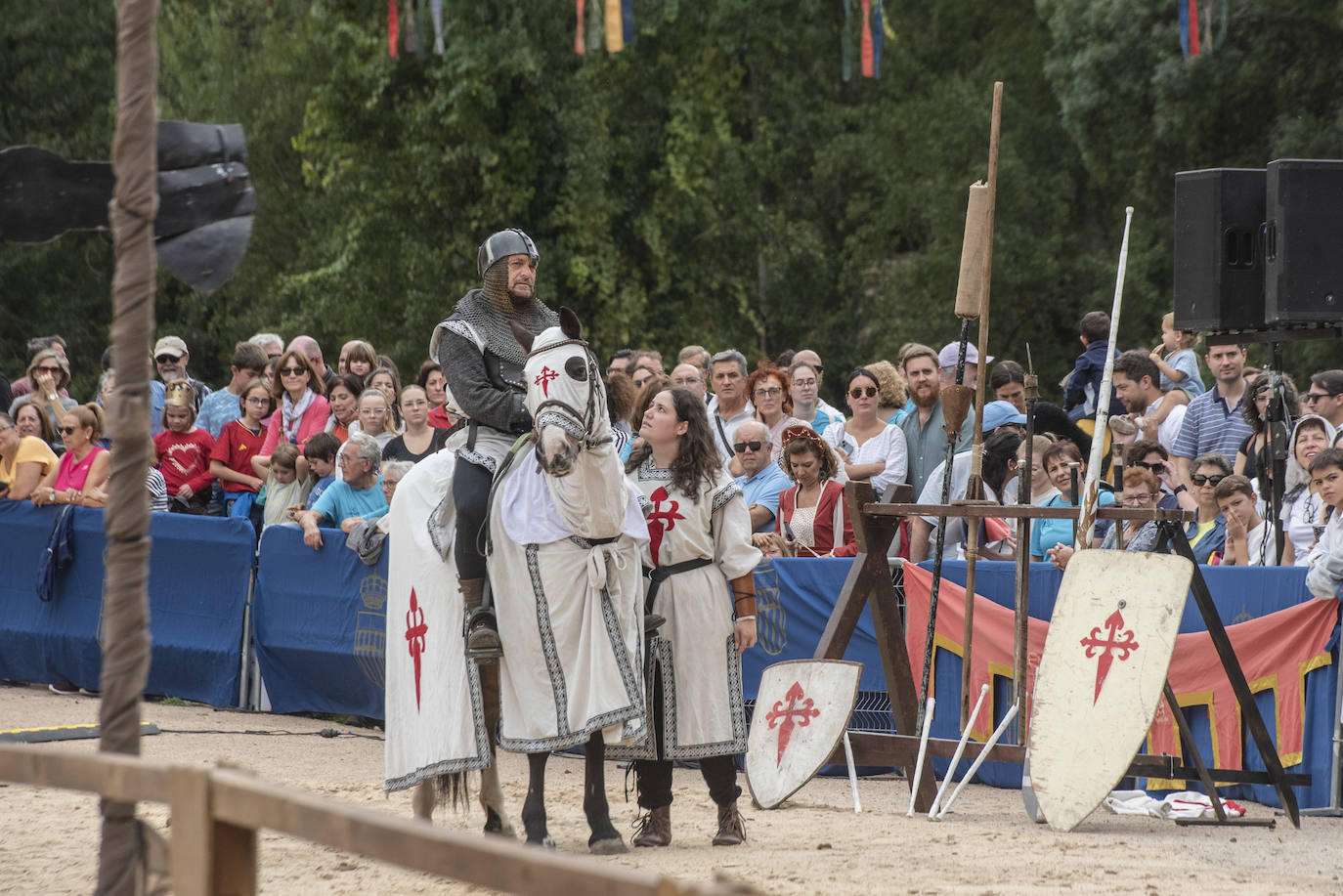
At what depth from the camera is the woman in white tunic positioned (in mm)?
6727

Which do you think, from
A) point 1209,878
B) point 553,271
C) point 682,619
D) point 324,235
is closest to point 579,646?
point 682,619

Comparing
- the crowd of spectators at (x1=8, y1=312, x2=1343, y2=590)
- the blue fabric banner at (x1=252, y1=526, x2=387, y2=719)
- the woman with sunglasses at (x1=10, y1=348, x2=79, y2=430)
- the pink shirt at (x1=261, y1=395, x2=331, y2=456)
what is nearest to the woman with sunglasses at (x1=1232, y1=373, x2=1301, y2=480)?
the crowd of spectators at (x1=8, y1=312, x2=1343, y2=590)

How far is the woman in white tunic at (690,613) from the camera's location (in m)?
6.73

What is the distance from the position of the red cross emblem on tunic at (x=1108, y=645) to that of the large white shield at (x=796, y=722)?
3.30 feet

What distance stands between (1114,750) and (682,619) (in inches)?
68.6

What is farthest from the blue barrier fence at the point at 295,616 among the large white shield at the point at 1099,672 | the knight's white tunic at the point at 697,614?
the knight's white tunic at the point at 697,614

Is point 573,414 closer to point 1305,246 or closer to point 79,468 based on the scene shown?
point 1305,246

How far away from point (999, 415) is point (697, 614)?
3.78m

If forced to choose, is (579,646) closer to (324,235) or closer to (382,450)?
(382,450)

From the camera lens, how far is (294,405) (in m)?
12.1

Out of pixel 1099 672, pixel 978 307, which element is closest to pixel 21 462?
pixel 978 307

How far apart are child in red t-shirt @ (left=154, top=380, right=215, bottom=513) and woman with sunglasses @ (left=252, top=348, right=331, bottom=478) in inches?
16.3

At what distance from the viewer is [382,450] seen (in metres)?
10.6

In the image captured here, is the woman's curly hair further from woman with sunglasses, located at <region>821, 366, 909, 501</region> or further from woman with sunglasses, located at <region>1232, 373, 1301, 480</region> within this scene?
woman with sunglasses, located at <region>1232, 373, 1301, 480</region>
